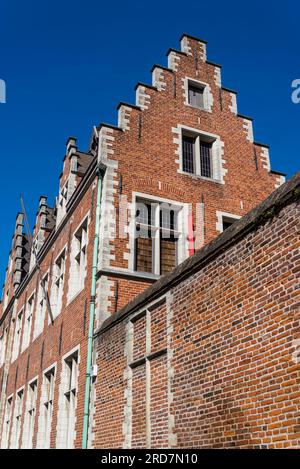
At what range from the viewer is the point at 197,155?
48.7ft

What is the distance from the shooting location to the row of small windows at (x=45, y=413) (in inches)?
503

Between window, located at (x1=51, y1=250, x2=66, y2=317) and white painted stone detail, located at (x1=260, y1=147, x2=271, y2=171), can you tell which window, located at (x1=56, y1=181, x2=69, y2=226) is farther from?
white painted stone detail, located at (x1=260, y1=147, x2=271, y2=171)

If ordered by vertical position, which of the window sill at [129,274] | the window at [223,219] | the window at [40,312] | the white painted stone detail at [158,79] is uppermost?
the white painted stone detail at [158,79]

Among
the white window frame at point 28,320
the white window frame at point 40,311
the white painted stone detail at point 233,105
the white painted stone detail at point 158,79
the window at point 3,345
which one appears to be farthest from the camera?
the window at point 3,345

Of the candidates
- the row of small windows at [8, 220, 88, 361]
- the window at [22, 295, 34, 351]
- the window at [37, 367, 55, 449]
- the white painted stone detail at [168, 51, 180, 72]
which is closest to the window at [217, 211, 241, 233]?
the row of small windows at [8, 220, 88, 361]

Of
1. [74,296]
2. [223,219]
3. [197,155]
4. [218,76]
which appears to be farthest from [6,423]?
[218,76]

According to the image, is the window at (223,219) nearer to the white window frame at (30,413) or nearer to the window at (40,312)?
the window at (40,312)

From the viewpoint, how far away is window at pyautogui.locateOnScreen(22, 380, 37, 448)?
54.3 feet

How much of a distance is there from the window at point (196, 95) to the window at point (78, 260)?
5.28 metres

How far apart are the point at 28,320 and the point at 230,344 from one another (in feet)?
53.0

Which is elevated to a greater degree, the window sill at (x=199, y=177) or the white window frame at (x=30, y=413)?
the window sill at (x=199, y=177)

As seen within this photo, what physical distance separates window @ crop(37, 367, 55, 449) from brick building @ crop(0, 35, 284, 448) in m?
0.03

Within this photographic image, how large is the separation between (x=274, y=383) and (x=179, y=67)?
12.6 meters

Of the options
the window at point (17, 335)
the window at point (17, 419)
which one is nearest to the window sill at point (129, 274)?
the window at point (17, 419)
